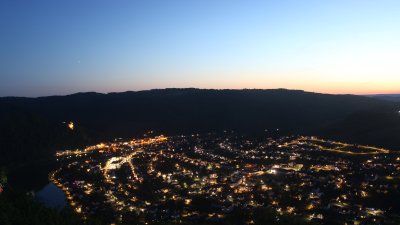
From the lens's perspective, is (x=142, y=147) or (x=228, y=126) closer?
(x=142, y=147)

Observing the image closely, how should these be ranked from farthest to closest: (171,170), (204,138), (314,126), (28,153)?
(314,126) → (204,138) → (28,153) → (171,170)

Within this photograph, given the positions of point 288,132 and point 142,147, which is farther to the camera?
point 288,132

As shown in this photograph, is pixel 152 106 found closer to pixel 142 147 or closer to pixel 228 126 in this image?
pixel 228 126

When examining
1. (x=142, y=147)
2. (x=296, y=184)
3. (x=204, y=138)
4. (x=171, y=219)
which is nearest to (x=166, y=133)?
(x=204, y=138)

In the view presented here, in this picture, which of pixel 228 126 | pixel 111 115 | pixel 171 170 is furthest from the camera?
pixel 111 115

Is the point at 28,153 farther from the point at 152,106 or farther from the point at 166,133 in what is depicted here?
the point at 152,106

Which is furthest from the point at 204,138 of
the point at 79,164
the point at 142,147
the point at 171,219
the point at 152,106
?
the point at 171,219
